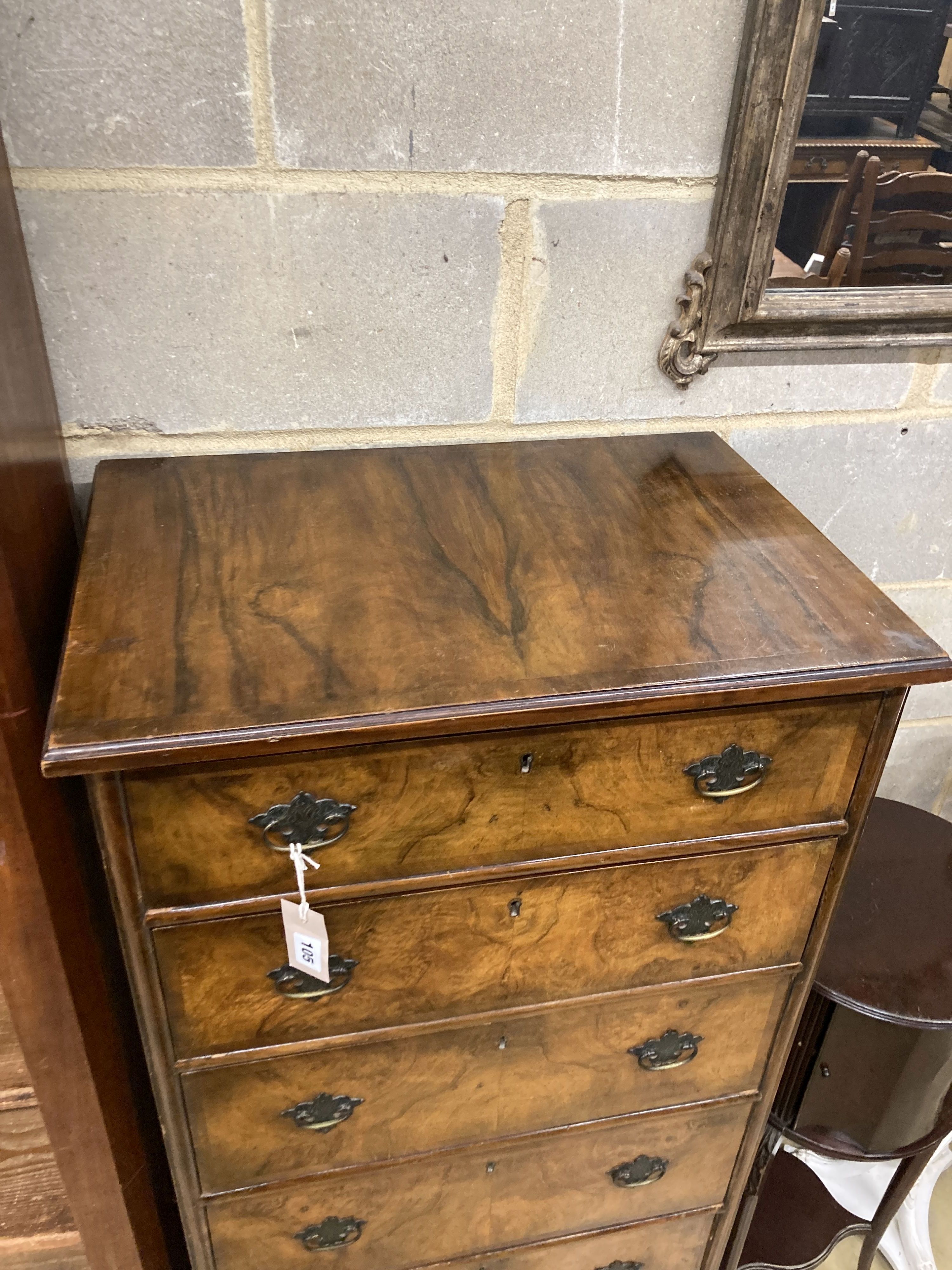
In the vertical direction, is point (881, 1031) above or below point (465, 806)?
below

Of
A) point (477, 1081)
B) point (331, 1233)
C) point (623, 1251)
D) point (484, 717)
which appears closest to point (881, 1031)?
point (623, 1251)

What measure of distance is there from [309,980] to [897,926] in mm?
799

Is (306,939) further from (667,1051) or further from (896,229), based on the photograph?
(896,229)

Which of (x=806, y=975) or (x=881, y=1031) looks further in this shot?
(x=881, y=1031)

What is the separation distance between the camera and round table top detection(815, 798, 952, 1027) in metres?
1.14

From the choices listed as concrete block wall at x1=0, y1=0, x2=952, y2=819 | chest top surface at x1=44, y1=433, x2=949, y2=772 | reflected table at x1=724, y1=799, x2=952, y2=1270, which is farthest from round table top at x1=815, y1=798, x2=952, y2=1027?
concrete block wall at x1=0, y1=0, x2=952, y2=819

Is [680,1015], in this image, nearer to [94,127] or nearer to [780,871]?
[780,871]

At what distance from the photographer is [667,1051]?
1006 millimetres

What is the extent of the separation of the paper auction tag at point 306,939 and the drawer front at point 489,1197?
0.33 meters

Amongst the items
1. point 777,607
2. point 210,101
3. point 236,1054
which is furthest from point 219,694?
point 210,101

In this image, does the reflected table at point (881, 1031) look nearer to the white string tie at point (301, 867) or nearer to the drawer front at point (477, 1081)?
the drawer front at point (477, 1081)

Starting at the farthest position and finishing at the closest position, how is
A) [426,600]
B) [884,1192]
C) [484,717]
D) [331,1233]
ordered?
[884,1192]
[331,1233]
[426,600]
[484,717]

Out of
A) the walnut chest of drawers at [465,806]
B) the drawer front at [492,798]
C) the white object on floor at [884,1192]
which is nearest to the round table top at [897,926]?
the walnut chest of drawers at [465,806]

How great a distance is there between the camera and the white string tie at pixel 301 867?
759 millimetres
